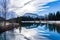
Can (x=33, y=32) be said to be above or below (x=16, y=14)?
below

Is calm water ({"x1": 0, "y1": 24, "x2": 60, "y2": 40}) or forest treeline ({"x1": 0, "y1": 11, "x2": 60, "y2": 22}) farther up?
forest treeline ({"x1": 0, "y1": 11, "x2": 60, "y2": 22})

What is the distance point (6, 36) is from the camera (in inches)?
87.4

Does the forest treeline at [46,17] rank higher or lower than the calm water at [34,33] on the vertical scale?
higher

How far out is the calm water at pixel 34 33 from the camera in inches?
81.6

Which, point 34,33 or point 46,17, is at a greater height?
point 46,17

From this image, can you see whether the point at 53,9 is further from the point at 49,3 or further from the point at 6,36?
the point at 6,36

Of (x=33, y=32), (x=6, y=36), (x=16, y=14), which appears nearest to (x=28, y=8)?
(x=16, y=14)

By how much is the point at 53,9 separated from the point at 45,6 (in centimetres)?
12

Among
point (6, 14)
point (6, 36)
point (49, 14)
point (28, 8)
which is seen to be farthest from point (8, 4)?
point (49, 14)

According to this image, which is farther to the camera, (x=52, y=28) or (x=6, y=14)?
(x=6, y=14)

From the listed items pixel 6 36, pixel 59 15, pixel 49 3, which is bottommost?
pixel 6 36

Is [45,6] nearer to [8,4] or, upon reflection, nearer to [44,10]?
[44,10]

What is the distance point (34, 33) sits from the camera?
213 cm

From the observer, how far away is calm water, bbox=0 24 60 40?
6.80ft
